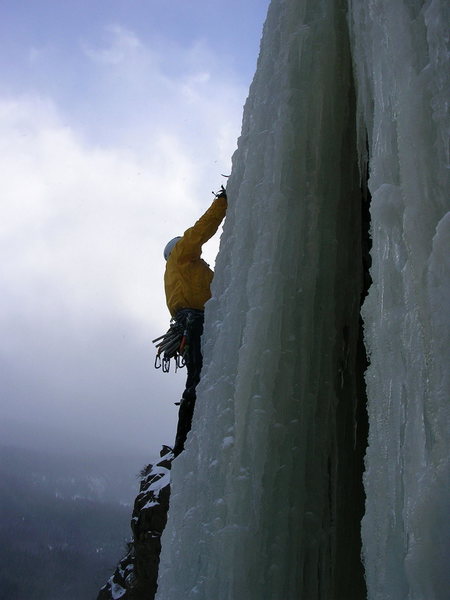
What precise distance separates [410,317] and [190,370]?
9.50ft

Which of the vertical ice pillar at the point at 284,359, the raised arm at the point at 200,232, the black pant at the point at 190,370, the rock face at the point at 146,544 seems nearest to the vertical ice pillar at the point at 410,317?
the vertical ice pillar at the point at 284,359

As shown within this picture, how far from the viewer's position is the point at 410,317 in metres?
1.57

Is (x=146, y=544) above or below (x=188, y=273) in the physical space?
below

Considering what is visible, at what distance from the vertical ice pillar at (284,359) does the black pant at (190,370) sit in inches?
51.7

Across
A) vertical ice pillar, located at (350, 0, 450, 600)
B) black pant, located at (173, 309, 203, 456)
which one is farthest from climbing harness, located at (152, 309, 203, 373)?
vertical ice pillar, located at (350, 0, 450, 600)

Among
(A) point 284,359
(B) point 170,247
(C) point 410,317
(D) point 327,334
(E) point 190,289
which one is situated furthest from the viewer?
(B) point 170,247

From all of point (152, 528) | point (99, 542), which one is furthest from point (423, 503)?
point (99, 542)

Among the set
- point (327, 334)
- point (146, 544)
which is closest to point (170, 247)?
point (327, 334)

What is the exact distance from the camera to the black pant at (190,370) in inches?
168

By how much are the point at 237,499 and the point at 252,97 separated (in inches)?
94.3

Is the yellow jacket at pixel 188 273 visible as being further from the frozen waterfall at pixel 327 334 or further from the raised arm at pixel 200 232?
the frozen waterfall at pixel 327 334

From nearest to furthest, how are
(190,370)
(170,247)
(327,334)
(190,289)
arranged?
1. (327,334)
2. (190,370)
3. (190,289)
4. (170,247)

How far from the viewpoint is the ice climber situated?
14.0ft

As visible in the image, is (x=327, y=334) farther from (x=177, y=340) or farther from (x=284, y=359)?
(x=177, y=340)
